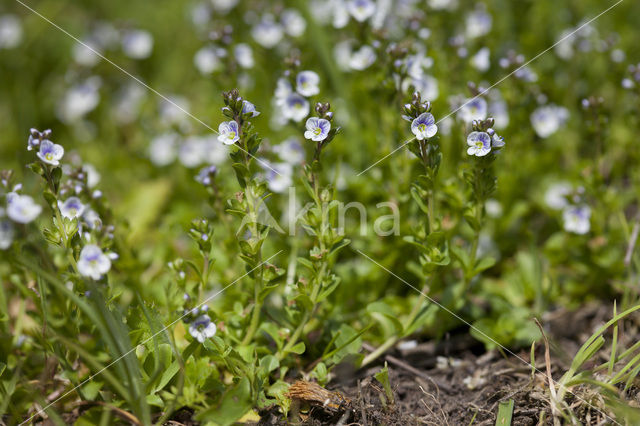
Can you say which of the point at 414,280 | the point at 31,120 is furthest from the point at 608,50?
the point at 31,120

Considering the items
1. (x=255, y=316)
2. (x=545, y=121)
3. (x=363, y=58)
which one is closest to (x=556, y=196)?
(x=545, y=121)

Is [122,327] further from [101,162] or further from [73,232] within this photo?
[101,162]

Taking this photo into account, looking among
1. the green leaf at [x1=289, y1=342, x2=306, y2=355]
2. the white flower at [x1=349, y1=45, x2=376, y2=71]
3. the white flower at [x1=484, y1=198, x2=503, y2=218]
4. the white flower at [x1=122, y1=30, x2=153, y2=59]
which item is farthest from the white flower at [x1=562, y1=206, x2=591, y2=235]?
the white flower at [x1=122, y1=30, x2=153, y2=59]

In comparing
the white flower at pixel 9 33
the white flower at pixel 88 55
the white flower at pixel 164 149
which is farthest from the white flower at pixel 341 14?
the white flower at pixel 9 33

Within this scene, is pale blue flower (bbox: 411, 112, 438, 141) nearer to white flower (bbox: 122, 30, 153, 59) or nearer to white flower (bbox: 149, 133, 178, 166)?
white flower (bbox: 149, 133, 178, 166)

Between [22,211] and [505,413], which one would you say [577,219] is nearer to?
[505,413]

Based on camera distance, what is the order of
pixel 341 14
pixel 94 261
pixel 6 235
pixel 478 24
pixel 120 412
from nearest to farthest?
pixel 94 261 → pixel 120 412 → pixel 6 235 → pixel 341 14 → pixel 478 24
